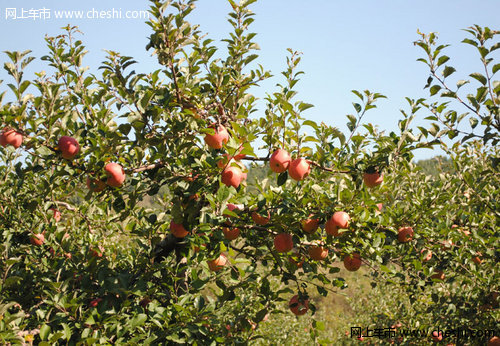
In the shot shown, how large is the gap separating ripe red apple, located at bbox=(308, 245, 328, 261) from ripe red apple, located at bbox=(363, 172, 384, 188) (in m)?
0.86

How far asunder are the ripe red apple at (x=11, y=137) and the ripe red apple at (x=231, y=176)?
1471 millimetres

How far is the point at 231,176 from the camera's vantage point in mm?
2840

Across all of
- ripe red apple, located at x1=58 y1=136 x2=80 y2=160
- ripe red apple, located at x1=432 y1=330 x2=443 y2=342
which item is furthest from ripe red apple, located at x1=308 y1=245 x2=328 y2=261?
ripe red apple, located at x1=432 y1=330 x2=443 y2=342

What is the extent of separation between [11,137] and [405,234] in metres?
3.35

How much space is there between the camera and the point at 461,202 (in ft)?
14.3

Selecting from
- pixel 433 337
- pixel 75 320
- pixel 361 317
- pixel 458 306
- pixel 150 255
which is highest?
pixel 150 255

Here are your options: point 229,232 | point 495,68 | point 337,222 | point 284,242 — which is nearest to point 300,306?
point 284,242

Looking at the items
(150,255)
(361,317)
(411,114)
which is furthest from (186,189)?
(361,317)

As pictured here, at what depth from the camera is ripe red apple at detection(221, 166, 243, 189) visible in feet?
9.32

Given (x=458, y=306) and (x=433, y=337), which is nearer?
(x=458, y=306)

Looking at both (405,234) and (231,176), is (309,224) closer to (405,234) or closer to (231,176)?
(231,176)

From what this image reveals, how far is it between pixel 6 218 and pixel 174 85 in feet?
8.34

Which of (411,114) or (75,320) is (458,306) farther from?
(75,320)

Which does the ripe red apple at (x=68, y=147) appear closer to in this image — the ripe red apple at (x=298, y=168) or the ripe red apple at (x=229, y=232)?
the ripe red apple at (x=229, y=232)
